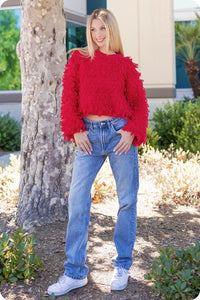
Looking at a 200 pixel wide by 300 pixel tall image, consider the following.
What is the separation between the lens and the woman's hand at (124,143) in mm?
2723

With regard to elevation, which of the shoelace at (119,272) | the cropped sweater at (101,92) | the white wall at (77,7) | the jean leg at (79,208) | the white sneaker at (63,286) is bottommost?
the white sneaker at (63,286)

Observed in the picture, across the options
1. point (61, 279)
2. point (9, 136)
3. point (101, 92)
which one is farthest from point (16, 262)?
point (9, 136)

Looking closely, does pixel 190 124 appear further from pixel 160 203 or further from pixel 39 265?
pixel 39 265

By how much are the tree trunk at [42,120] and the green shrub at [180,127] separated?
3.56 meters

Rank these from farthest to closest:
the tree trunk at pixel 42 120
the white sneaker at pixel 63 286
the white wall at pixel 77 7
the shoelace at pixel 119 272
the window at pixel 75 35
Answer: the window at pixel 75 35
the white wall at pixel 77 7
the tree trunk at pixel 42 120
the shoelace at pixel 119 272
the white sneaker at pixel 63 286

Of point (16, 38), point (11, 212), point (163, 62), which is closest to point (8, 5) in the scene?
point (16, 38)

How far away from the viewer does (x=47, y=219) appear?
13.2 ft

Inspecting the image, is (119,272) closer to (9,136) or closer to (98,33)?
(98,33)

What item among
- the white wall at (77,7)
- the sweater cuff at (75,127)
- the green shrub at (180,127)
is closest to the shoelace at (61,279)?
the sweater cuff at (75,127)

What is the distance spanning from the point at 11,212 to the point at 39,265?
149cm

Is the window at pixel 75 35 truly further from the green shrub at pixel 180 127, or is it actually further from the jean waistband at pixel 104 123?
the jean waistband at pixel 104 123

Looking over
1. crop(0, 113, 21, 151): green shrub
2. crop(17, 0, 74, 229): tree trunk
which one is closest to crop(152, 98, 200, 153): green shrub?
crop(0, 113, 21, 151): green shrub

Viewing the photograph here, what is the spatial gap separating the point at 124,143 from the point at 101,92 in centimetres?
36

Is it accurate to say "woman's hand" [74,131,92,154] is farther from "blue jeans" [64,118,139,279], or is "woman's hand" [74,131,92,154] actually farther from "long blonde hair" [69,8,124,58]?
"long blonde hair" [69,8,124,58]
